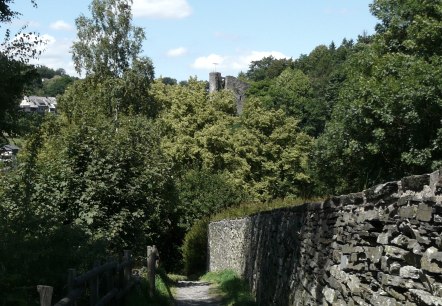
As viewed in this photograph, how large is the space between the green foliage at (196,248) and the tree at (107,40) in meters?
10.3

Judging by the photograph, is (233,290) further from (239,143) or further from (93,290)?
(239,143)

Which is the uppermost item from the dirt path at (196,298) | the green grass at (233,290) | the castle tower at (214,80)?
the castle tower at (214,80)

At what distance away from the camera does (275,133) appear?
51594mm

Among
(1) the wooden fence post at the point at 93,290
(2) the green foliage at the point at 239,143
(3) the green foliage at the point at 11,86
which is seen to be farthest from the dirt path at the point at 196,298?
(2) the green foliage at the point at 239,143

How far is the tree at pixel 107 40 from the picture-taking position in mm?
36969

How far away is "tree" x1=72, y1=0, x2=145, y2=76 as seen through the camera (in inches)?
1455

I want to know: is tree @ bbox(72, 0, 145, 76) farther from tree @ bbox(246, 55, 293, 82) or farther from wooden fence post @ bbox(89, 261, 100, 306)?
tree @ bbox(246, 55, 293, 82)

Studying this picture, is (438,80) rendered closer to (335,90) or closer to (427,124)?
(427,124)

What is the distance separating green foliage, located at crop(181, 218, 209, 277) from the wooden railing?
23.1m

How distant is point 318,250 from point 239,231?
1332cm

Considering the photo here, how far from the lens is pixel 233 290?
18641mm

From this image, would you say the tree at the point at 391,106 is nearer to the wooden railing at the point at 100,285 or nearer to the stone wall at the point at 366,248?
the stone wall at the point at 366,248

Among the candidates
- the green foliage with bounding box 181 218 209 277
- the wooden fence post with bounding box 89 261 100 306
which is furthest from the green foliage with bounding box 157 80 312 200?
the wooden fence post with bounding box 89 261 100 306

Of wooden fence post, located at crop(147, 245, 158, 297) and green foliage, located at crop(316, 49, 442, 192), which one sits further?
green foliage, located at crop(316, 49, 442, 192)
